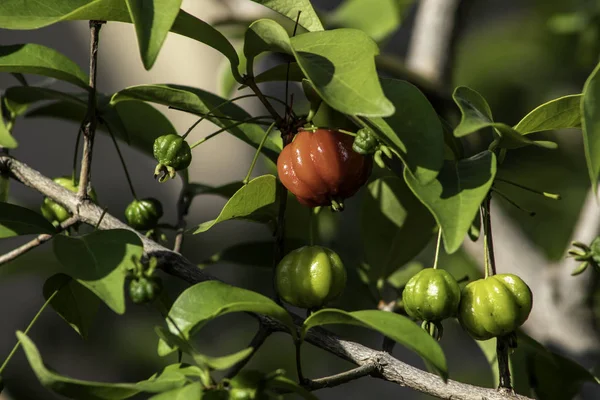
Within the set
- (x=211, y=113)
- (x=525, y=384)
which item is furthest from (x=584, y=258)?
(x=211, y=113)

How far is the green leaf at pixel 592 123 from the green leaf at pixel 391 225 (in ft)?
1.27

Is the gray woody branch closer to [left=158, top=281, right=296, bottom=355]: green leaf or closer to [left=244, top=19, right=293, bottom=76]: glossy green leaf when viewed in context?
[left=158, top=281, right=296, bottom=355]: green leaf

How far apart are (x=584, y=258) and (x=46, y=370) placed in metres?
0.55

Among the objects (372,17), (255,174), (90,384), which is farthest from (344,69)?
(255,174)

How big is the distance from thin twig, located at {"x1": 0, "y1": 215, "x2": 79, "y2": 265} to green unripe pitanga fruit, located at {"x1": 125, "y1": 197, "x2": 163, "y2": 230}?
0.45 feet

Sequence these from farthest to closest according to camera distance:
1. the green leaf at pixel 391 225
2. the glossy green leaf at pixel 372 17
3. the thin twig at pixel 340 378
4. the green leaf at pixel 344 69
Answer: the glossy green leaf at pixel 372 17
the green leaf at pixel 391 225
the thin twig at pixel 340 378
the green leaf at pixel 344 69

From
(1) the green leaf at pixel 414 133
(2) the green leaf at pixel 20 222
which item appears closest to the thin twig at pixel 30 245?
(2) the green leaf at pixel 20 222

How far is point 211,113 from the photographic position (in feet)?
2.87

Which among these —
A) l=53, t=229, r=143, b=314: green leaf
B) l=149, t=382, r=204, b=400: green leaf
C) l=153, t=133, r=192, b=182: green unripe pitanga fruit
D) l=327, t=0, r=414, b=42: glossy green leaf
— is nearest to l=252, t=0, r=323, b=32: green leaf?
l=153, t=133, r=192, b=182: green unripe pitanga fruit

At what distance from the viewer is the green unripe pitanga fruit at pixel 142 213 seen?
3.18ft

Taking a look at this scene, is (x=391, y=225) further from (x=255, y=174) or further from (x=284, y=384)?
(x=255, y=174)

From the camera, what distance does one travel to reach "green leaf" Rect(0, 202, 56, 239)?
0.75 m

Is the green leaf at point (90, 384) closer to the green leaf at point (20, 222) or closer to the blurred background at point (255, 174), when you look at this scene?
the green leaf at point (20, 222)

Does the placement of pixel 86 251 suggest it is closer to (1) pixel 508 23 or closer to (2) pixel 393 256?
(2) pixel 393 256
